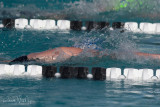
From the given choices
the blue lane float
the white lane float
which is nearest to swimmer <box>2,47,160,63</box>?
the blue lane float

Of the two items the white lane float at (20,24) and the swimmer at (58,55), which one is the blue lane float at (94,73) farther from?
the white lane float at (20,24)

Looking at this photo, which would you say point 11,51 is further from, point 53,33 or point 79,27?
point 79,27

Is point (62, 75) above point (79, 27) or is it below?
below

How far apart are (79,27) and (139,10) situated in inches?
146

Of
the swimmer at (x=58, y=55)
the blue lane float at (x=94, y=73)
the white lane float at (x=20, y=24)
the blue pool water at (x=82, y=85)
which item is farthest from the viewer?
the white lane float at (x=20, y=24)

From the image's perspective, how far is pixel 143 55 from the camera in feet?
16.0

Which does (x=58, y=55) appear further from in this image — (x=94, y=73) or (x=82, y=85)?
(x=82, y=85)

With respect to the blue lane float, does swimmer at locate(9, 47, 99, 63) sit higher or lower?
higher

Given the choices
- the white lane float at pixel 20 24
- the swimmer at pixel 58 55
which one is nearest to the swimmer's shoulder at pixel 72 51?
the swimmer at pixel 58 55

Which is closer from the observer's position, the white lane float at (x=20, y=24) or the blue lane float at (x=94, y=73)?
the blue lane float at (x=94, y=73)

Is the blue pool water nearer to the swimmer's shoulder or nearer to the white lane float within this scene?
the swimmer's shoulder

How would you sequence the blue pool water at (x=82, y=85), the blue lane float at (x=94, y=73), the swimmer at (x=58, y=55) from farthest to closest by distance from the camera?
the swimmer at (x=58, y=55)
the blue lane float at (x=94, y=73)
the blue pool water at (x=82, y=85)

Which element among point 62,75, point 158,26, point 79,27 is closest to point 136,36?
point 158,26

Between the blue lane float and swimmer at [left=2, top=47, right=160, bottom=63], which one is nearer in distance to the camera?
the blue lane float
